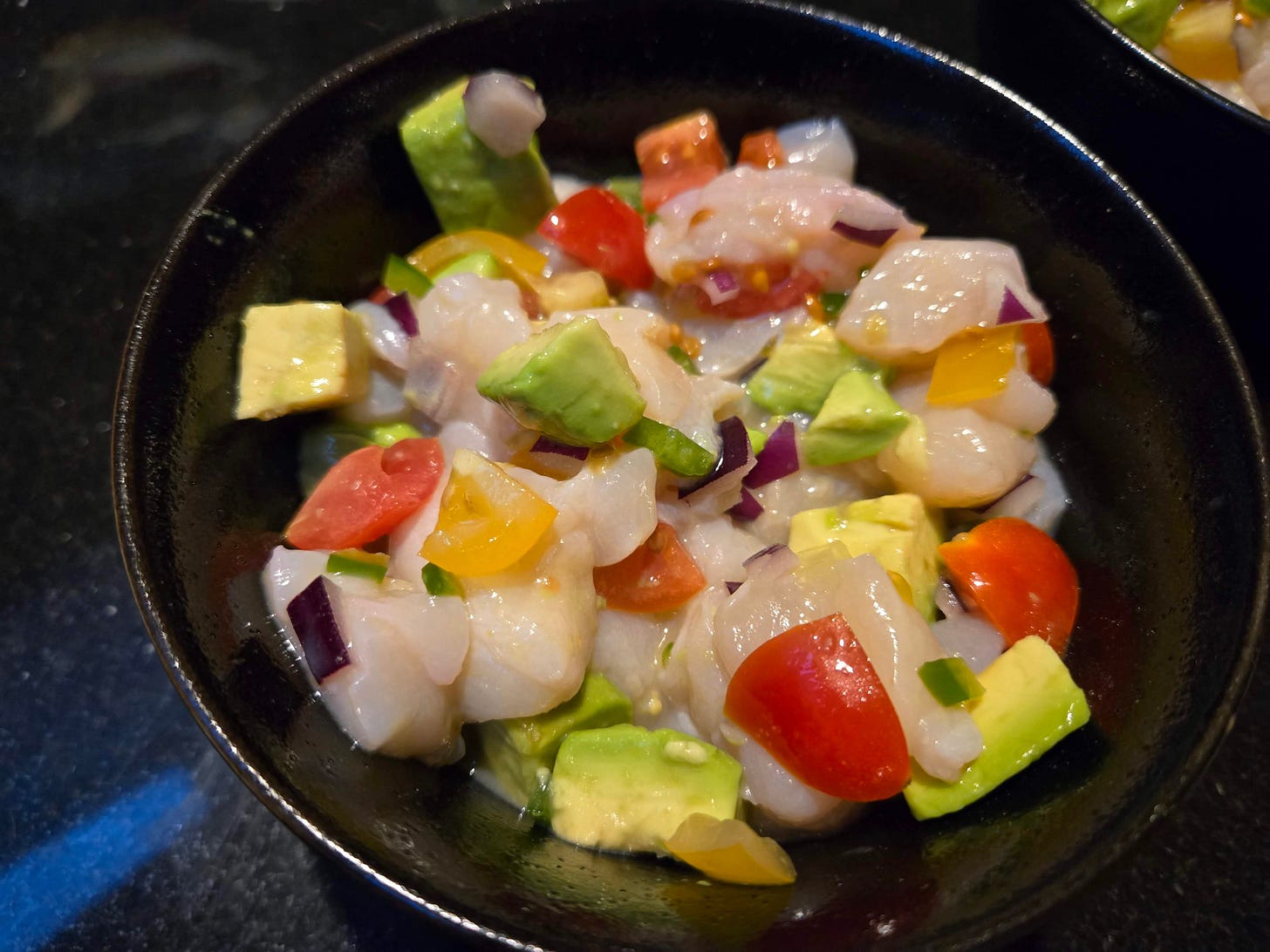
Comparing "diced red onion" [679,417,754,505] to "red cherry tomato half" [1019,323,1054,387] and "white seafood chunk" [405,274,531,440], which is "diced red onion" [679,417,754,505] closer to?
"white seafood chunk" [405,274,531,440]

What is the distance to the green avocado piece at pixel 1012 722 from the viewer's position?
1311 mm

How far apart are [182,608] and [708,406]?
2.82ft

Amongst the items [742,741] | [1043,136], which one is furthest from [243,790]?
[1043,136]

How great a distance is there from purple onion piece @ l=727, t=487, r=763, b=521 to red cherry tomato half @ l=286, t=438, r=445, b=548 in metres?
0.51

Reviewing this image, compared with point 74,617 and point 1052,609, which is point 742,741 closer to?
point 1052,609

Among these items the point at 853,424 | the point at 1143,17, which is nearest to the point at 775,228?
the point at 853,424

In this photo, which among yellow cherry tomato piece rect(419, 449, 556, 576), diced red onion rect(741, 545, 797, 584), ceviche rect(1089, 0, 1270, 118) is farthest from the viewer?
ceviche rect(1089, 0, 1270, 118)

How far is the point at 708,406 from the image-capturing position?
5.17 ft

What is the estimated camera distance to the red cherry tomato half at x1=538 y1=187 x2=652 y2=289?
5.98 feet

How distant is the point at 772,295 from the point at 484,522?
0.80 m

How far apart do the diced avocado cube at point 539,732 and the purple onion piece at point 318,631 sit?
260 mm

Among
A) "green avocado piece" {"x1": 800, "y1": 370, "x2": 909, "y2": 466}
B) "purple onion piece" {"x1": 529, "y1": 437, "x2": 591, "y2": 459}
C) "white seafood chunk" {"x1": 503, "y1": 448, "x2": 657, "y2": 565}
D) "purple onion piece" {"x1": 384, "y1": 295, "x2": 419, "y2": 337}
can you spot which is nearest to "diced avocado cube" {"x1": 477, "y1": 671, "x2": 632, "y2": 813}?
"white seafood chunk" {"x1": 503, "y1": 448, "x2": 657, "y2": 565}

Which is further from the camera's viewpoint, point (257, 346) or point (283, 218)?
point (283, 218)

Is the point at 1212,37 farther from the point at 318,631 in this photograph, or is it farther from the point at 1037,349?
the point at 318,631
